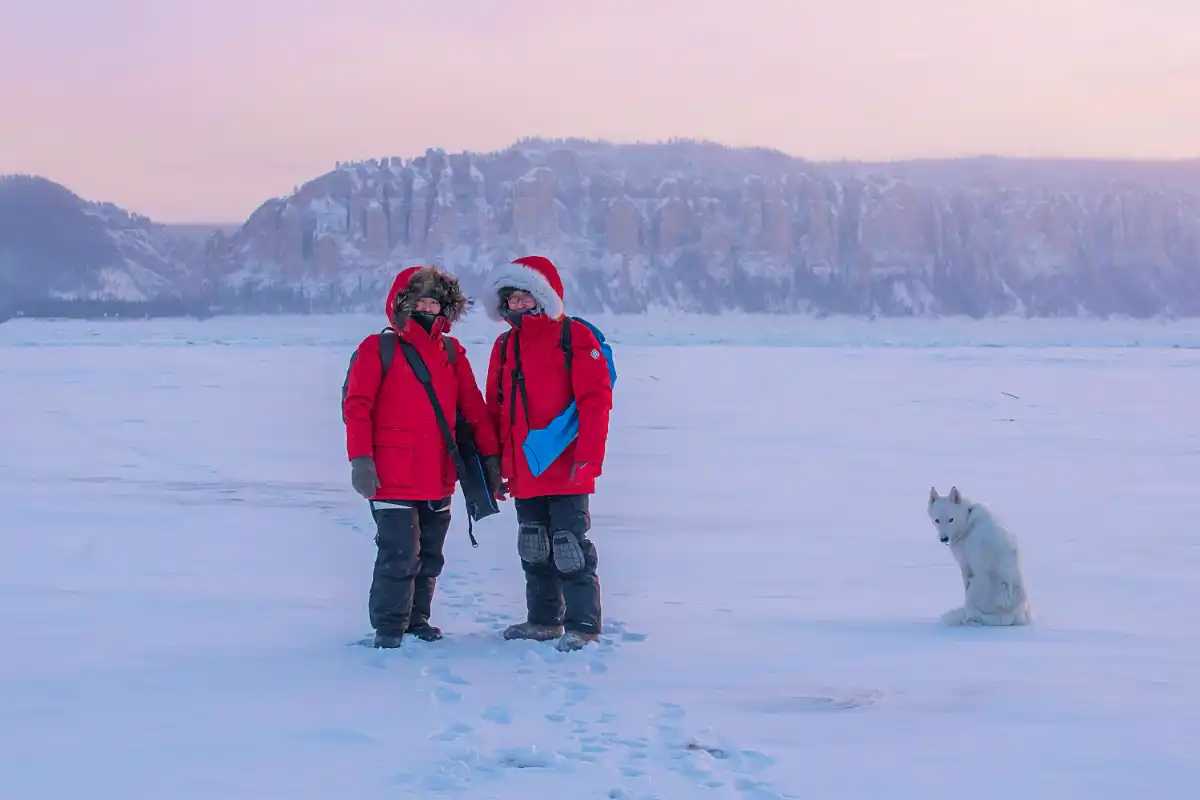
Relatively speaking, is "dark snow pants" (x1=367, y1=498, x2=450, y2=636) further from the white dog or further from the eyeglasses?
the white dog

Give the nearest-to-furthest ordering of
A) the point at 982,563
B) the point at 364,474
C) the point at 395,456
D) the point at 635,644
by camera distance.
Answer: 1. the point at 364,474
2. the point at 395,456
3. the point at 635,644
4. the point at 982,563

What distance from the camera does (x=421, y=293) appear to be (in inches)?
177

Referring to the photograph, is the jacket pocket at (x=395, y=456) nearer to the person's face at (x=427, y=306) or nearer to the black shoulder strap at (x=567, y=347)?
the person's face at (x=427, y=306)

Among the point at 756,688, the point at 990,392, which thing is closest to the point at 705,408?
the point at 990,392

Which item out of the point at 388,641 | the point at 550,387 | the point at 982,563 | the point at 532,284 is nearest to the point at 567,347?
the point at 550,387

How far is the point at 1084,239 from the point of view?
14325 centimetres

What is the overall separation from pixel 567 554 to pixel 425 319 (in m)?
1.01

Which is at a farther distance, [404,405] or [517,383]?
[517,383]

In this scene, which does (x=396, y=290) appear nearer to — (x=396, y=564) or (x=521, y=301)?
(x=521, y=301)

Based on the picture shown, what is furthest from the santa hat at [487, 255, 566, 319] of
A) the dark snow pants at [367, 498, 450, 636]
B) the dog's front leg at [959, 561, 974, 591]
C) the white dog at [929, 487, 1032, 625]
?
the dog's front leg at [959, 561, 974, 591]

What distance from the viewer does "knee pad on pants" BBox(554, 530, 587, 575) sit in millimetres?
4523

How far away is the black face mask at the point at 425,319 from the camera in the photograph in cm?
452

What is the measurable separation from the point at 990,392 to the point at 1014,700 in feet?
59.7

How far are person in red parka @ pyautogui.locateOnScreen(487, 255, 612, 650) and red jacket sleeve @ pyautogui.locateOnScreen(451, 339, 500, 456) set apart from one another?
0.23 feet
